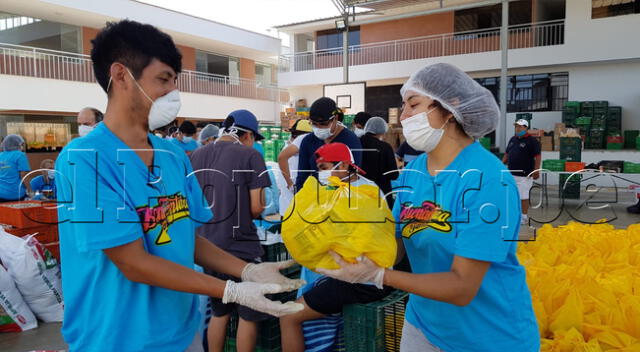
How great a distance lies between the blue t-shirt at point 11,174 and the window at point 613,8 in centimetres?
1648

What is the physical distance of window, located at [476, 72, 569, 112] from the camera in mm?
15539

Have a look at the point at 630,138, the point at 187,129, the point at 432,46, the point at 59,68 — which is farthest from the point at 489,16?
the point at 59,68

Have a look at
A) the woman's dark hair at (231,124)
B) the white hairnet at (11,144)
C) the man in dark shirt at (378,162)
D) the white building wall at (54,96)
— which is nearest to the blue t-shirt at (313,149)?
the man in dark shirt at (378,162)

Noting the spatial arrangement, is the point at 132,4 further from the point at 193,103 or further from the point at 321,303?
the point at 321,303

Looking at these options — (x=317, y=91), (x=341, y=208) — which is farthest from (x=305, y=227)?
(x=317, y=91)

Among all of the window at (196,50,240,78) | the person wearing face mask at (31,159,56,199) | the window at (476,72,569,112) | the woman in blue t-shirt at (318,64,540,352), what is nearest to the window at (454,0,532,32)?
the window at (476,72,569,112)

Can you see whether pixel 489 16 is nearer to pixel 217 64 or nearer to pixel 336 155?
pixel 217 64

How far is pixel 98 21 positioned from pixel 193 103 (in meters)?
4.42

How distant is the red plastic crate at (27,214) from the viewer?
4582 mm

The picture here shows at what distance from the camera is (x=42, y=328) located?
12.7 feet

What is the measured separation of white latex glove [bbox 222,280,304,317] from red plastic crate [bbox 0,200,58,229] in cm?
398

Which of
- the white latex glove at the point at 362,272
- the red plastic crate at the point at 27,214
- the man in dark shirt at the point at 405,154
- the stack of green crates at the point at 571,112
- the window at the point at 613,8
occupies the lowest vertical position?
the red plastic crate at the point at 27,214

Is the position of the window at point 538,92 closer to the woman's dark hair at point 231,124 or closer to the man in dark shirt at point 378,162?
the man in dark shirt at point 378,162

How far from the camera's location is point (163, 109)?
1543 mm
